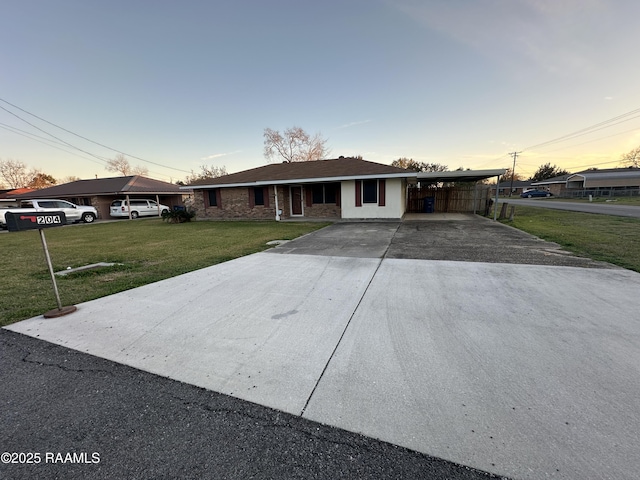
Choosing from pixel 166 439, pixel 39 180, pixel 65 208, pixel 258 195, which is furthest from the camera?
pixel 39 180

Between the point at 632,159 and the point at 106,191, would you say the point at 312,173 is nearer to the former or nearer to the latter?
the point at 106,191

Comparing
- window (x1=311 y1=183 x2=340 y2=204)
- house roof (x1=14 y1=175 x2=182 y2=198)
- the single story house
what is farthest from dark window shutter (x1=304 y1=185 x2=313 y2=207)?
house roof (x1=14 y1=175 x2=182 y2=198)

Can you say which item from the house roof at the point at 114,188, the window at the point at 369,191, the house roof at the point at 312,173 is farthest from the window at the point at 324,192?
the house roof at the point at 114,188

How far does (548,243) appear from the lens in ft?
24.4

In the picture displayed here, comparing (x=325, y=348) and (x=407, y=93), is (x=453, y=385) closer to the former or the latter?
(x=325, y=348)

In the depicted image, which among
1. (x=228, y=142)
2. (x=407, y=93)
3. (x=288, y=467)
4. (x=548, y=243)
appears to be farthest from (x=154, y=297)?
(x=228, y=142)

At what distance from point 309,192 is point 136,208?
51.0ft

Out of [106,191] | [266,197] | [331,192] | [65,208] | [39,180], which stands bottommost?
[65,208]

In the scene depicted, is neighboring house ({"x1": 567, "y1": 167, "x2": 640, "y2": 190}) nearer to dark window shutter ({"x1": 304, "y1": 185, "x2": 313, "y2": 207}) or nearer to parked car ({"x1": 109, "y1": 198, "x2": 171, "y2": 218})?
dark window shutter ({"x1": 304, "y1": 185, "x2": 313, "y2": 207})

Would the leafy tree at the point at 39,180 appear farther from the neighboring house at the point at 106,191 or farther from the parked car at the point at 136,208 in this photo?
the parked car at the point at 136,208

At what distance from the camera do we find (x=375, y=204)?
14.0 m

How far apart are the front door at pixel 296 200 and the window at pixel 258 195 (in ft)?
6.40

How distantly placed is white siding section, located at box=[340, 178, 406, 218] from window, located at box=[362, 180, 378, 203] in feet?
0.91

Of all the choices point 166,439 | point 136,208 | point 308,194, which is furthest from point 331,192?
point 136,208
